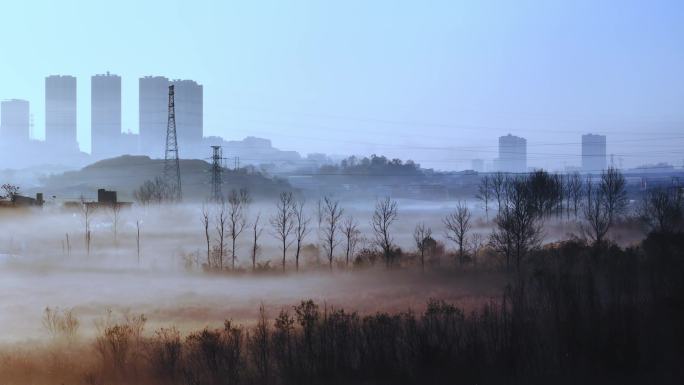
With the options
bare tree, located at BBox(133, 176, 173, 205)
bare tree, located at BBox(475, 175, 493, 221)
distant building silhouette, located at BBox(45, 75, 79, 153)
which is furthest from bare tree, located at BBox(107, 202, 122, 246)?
bare tree, located at BBox(475, 175, 493, 221)

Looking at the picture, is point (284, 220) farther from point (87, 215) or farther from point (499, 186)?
point (499, 186)

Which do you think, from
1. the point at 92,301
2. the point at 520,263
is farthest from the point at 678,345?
the point at 92,301

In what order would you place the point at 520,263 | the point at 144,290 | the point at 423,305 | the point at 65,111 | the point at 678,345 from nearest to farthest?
the point at 678,345, the point at 423,305, the point at 144,290, the point at 520,263, the point at 65,111

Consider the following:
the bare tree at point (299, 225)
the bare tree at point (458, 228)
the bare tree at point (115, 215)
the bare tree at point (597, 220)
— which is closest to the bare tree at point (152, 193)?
the bare tree at point (115, 215)

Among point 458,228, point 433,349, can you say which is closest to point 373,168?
point 458,228

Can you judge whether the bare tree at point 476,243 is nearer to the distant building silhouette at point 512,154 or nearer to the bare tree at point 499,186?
the bare tree at point 499,186

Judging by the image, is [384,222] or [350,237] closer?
[384,222]

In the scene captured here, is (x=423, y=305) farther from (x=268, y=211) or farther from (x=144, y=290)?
(x=268, y=211)
